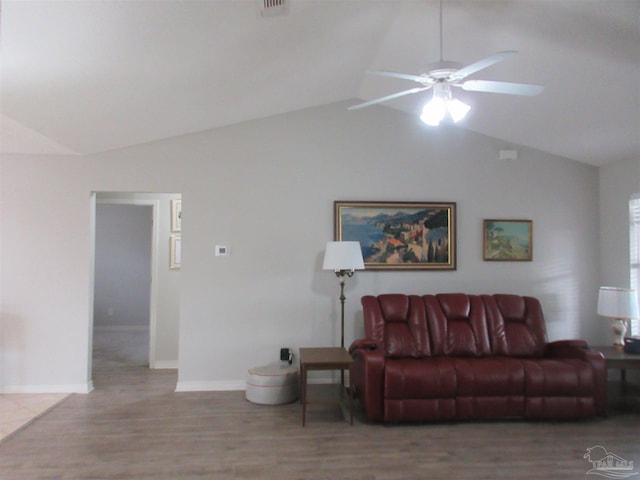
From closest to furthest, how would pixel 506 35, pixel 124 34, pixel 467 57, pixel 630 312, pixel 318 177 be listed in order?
pixel 124 34 < pixel 506 35 < pixel 467 57 < pixel 630 312 < pixel 318 177

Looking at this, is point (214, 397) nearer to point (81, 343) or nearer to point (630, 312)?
point (81, 343)

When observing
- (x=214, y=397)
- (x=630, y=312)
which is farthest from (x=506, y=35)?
(x=214, y=397)

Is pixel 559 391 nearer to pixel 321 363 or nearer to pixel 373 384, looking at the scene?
pixel 373 384

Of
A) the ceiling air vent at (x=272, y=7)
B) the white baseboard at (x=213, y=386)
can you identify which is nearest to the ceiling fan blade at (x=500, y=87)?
the ceiling air vent at (x=272, y=7)

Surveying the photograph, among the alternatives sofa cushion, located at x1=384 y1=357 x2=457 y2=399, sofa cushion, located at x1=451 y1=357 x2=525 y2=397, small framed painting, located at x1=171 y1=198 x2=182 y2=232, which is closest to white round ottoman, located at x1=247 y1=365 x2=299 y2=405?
sofa cushion, located at x1=384 y1=357 x2=457 y2=399

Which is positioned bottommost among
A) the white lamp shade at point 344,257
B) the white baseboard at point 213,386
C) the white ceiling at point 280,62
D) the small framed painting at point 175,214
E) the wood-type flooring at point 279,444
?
the wood-type flooring at point 279,444

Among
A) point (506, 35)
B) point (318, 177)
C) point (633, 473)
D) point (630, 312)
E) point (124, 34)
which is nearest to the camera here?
point (124, 34)

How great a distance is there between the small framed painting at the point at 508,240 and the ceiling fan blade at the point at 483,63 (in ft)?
8.23

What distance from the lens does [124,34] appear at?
2.40 metres

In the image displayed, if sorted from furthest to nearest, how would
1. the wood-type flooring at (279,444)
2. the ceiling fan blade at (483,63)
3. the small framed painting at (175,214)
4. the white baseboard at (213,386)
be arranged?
the small framed painting at (175,214), the white baseboard at (213,386), the wood-type flooring at (279,444), the ceiling fan blade at (483,63)

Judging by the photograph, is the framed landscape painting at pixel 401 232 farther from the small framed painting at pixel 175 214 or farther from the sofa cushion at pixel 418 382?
the small framed painting at pixel 175 214

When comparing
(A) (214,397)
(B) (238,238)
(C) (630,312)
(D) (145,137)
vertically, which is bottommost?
(A) (214,397)

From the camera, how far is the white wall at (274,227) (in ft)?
13.6

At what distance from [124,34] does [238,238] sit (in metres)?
2.31
